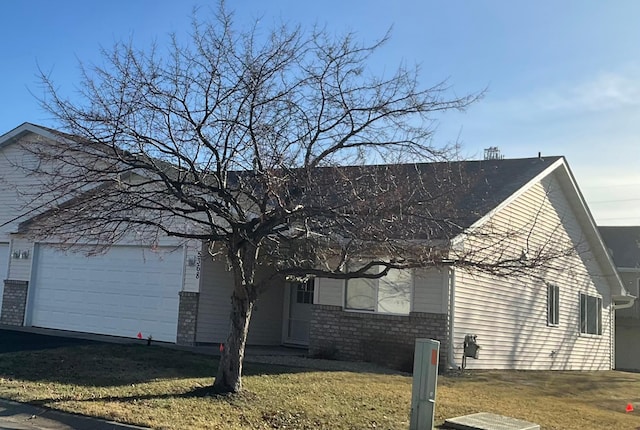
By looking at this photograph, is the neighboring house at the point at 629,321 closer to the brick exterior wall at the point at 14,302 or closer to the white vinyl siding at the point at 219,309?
the white vinyl siding at the point at 219,309

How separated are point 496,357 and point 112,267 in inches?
396

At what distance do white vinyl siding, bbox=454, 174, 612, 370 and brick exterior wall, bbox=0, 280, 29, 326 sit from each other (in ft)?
39.3

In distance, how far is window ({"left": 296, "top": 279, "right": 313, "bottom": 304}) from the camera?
60.5 feet

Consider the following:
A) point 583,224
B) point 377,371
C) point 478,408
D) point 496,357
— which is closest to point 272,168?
point 478,408

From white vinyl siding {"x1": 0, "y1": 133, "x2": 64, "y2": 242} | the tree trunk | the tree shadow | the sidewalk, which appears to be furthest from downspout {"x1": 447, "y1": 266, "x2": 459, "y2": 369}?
white vinyl siding {"x1": 0, "y1": 133, "x2": 64, "y2": 242}

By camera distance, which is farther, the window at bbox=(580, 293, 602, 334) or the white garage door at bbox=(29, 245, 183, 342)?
the window at bbox=(580, 293, 602, 334)

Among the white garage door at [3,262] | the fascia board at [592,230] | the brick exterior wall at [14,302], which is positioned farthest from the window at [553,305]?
the white garage door at [3,262]

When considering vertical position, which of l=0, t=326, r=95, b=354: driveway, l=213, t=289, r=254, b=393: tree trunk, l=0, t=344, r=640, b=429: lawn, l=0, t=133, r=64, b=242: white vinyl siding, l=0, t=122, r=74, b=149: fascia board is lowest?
l=0, t=344, r=640, b=429: lawn

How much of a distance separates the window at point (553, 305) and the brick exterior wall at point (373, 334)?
6.16 metres

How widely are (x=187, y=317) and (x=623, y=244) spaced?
3112 cm

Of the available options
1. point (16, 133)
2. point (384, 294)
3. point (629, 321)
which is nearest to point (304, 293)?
point (384, 294)

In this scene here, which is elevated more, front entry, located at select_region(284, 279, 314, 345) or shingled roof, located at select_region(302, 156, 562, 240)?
shingled roof, located at select_region(302, 156, 562, 240)

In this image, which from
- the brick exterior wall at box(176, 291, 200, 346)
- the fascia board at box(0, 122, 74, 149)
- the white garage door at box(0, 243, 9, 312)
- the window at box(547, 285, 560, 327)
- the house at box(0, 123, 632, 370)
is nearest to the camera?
the house at box(0, 123, 632, 370)

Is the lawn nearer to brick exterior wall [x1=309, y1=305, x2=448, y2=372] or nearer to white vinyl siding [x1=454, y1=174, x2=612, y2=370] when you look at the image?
brick exterior wall [x1=309, y1=305, x2=448, y2=372]
